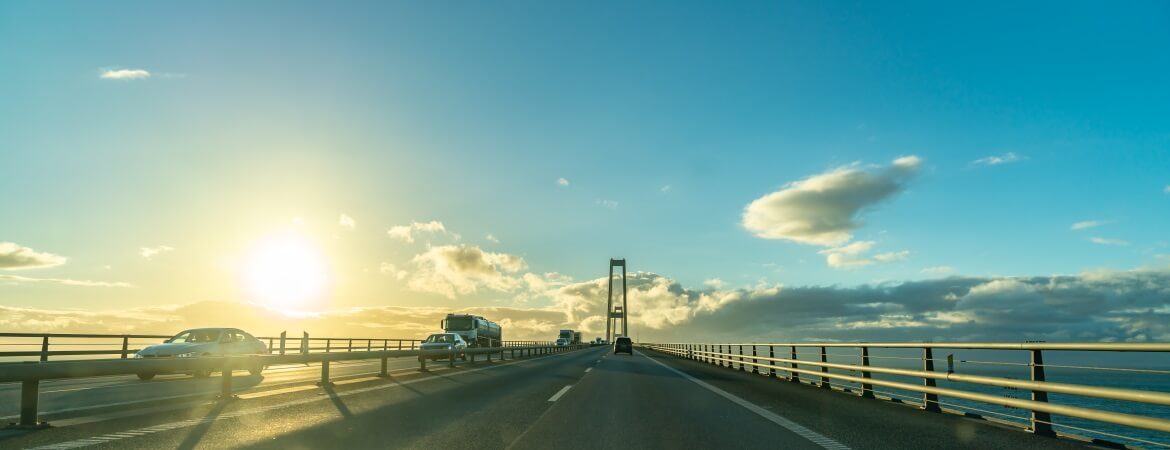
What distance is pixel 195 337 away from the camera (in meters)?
21.6

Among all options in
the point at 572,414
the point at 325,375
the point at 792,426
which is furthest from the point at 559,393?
the point at 792,426

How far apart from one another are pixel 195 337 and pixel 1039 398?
22054 mm

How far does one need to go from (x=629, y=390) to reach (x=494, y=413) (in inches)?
226

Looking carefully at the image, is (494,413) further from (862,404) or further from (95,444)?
(862,404)

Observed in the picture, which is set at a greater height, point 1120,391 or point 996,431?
point 1120,391

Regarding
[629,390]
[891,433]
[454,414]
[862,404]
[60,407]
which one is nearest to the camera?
[891,433]

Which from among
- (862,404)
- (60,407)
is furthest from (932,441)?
(60,407)

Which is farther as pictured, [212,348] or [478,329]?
[478,329]

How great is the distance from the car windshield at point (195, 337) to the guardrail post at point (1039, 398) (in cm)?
2157

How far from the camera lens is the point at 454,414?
10094mm

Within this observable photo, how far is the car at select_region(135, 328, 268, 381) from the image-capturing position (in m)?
20.0

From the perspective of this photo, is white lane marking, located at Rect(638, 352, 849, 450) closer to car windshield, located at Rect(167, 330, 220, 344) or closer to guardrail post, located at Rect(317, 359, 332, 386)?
guardrail post, located at Rect(317, 359, 332, 386)

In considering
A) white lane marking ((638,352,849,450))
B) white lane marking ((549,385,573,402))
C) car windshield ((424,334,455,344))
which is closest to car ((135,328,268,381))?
white lane marking ((549,385,573,402))

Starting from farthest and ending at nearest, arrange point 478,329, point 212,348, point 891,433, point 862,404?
1. point 478,329
2. point 212,348
3. point 862,404
4. point 891,433
